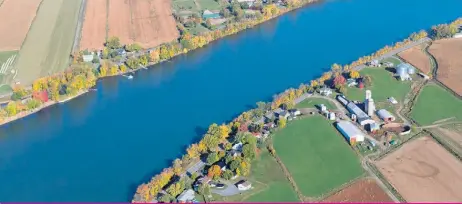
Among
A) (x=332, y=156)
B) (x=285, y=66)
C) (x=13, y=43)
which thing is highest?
(x=13, y=43)

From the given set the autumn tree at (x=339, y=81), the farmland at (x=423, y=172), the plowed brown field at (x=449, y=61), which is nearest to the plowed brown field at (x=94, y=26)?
the autumn tree at (x=339, y=81)

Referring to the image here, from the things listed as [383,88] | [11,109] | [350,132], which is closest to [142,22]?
[11,109]

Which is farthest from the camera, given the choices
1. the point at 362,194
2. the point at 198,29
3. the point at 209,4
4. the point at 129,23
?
the point at 209,4

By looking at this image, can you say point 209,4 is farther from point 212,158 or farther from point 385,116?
point 212,158

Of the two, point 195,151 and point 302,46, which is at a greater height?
point 302,46

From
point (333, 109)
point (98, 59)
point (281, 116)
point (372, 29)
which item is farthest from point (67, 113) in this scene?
point (372, 29)

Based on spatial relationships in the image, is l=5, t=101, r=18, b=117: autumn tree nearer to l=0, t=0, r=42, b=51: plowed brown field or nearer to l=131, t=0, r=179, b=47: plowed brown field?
l=0, t=0, r=42, b=51: plowed brown field

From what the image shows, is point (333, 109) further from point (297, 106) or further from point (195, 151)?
point (195, 151)
